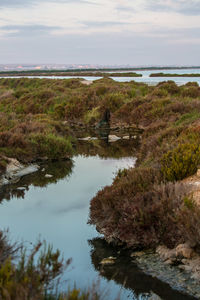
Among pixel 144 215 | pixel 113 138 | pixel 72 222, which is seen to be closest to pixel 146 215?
pixel 144 215

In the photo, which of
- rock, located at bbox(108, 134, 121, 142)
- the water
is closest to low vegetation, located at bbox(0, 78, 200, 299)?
the water

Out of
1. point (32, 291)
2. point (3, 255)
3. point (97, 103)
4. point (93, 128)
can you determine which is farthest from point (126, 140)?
point (32, 291)

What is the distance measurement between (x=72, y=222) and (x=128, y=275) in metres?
2.91

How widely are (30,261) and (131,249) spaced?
11.4ft

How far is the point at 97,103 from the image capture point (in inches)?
1155

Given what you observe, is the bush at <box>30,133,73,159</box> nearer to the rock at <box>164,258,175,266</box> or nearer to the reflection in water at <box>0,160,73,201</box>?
the reflection in water at <box>0,160,73,201</box>

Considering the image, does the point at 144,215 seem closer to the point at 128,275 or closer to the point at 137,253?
the point at 137,253

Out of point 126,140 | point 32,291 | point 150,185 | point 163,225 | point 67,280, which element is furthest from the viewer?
point 126,140

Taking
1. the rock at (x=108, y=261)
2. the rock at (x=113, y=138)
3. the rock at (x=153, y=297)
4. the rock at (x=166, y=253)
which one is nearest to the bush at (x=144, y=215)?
the rock at (x=166, y=253)

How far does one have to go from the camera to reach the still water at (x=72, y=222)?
617 cm

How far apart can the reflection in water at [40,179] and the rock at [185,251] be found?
592 cm

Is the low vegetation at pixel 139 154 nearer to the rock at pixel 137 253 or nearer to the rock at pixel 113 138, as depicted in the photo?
the rock at pixel 137 253

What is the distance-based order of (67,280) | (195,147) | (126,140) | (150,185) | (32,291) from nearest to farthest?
(32,291)
(67,280)
(150,185)
(195,147)
(126,140)

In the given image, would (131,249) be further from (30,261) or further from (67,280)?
(30,261)
